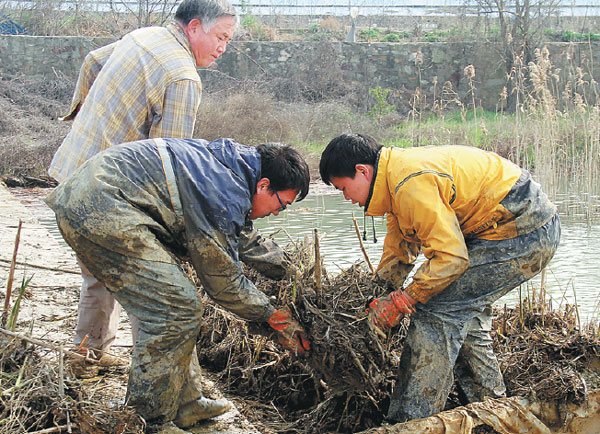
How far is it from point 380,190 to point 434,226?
35cm

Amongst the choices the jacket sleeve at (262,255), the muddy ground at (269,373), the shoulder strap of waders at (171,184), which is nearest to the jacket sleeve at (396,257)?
the muddy ground at (269,373)

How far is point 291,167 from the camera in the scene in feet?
13.0

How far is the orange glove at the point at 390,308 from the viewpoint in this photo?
13.7 ft

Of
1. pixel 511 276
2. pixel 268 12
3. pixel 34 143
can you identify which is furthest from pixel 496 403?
pixel 268 12

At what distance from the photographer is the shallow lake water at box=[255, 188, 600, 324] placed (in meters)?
7.50

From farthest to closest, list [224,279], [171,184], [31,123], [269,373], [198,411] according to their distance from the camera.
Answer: [31,123], [269,373], [198,411], [224,279], [171,184]

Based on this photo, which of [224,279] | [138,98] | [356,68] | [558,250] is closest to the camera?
[224,279]

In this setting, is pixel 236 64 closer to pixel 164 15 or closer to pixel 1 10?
pixel 164 15

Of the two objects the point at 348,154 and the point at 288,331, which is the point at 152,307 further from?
the point at 348,154

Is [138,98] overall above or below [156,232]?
above

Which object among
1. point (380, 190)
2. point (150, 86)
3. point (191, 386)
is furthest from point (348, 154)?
point (191, 386)

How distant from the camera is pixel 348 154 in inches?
162

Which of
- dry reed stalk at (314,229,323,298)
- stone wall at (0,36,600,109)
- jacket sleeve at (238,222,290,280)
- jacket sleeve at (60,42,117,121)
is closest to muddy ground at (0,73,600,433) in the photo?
dry reed stalk at (314,229,323,298)

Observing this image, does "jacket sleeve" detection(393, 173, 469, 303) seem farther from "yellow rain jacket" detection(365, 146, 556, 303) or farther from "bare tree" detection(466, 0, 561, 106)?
"bare tree" detection(466, 0, 561, 106)
